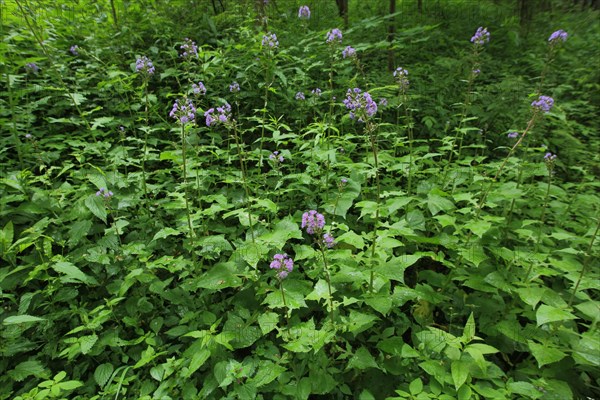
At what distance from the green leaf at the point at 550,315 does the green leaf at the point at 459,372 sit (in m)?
0.45

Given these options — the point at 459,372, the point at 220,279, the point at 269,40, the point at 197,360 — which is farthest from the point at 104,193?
the point at 459,372

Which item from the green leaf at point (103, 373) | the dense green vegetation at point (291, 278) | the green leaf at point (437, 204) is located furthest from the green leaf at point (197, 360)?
the green leaf at point (437, 204)

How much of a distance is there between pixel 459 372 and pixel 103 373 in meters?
2.14

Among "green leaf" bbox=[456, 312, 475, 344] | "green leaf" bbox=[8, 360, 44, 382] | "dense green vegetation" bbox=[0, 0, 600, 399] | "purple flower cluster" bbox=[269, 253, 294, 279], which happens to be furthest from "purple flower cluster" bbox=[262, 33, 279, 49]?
"green leaf" bbox=[8, 360, 44, 382]

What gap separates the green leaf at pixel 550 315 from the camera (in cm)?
164

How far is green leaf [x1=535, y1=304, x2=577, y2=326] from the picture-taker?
1637mm

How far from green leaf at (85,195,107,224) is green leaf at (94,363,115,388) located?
3.31 feet

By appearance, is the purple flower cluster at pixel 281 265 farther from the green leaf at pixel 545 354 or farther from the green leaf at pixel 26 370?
the green leaf at pixel 26 370

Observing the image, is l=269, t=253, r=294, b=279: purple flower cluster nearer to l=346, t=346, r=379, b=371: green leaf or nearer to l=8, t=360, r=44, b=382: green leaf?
l=346, t=346, r=379, b=371: green leaf

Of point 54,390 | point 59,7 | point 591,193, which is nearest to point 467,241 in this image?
point 591,193

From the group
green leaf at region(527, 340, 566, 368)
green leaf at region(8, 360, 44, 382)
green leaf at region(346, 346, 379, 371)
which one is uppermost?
green leaf at region(527, 340, 566, 368)

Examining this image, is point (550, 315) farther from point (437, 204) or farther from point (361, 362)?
point (361, 362)

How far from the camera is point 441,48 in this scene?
19.7ft

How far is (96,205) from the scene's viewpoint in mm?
2340
